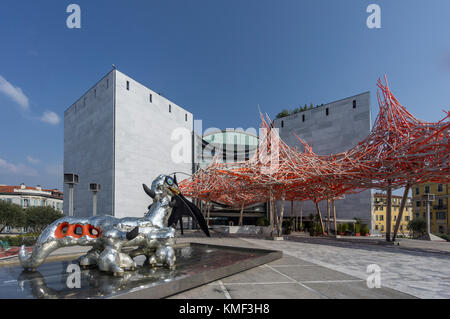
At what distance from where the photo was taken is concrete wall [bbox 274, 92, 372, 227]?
107 ft

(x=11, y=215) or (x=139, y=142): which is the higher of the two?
(x=139, y=142)

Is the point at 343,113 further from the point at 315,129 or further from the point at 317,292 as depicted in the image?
the point at 317,292

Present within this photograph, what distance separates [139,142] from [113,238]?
2680 centimetres

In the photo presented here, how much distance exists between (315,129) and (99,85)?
2834 cm

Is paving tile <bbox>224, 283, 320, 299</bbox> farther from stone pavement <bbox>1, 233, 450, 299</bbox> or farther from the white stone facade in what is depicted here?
the white stone facade

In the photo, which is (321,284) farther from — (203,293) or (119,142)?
(119,142)

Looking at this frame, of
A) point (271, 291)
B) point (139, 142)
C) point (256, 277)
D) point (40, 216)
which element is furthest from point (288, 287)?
point (40, 216)

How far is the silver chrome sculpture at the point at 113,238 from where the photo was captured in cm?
533

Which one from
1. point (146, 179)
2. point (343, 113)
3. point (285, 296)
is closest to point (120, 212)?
point (146, 179)

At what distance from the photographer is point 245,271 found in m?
6.98

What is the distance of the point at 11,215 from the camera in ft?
102

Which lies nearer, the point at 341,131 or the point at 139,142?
the point at 139,142

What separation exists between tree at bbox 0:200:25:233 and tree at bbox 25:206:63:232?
678 mm

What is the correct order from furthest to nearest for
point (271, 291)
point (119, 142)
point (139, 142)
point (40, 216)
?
point (40, 216), point (139, 142), point (119, 142), point (271, 291)
